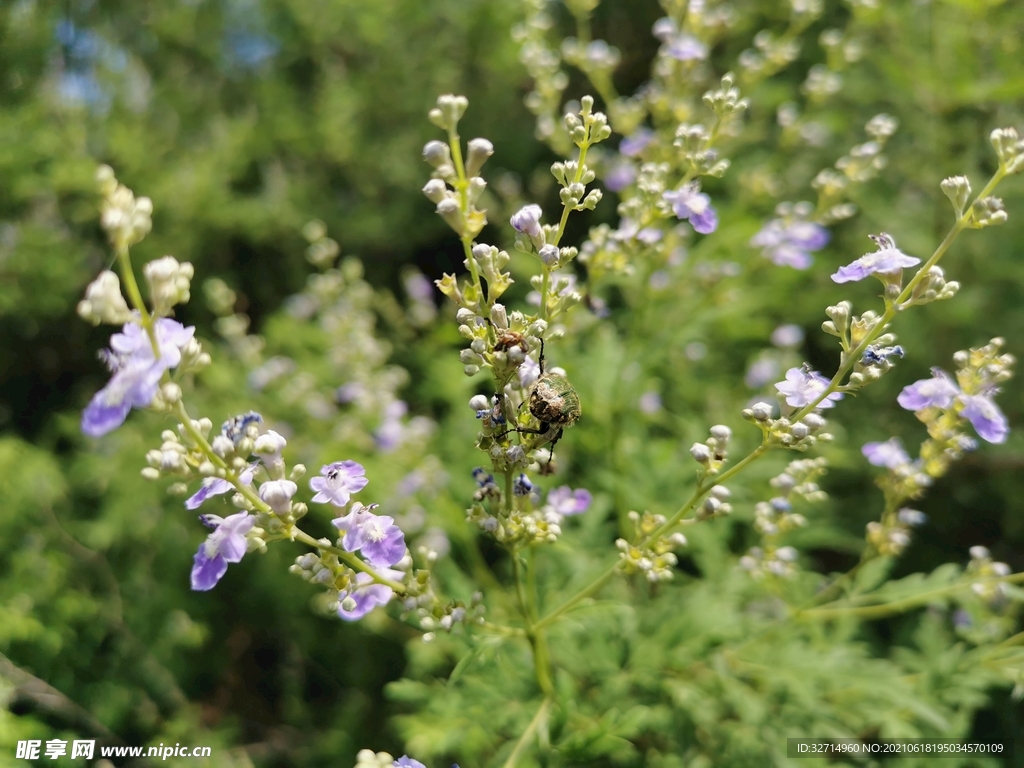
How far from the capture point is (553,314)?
182cm

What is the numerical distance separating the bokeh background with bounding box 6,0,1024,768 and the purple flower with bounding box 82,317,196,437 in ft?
5.25

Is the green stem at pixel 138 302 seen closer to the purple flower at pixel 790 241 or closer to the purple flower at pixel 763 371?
the purple flower at pixel 790 241

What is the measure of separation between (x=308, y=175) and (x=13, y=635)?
4.68 m

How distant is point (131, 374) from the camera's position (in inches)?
54.5

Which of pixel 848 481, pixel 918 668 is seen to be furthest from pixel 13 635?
pixel 848 481

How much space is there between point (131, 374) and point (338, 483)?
562 millimetres

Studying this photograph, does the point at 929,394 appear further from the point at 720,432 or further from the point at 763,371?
the point at 763,371

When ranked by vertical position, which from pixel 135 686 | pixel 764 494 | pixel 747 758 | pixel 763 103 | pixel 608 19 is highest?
pixel 608 19

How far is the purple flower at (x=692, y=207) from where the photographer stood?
2.26 meters

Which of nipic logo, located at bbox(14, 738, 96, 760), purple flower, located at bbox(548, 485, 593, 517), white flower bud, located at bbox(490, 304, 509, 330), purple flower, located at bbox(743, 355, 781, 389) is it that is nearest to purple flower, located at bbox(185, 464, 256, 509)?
white flower bud, located at bbox(490, 304, 509, 330)

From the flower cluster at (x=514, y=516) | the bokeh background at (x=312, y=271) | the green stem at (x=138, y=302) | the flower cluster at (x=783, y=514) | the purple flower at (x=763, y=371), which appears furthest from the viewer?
the purple flower at (x=763, y=371)

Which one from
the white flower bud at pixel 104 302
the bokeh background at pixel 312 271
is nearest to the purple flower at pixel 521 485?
the white flower bud at pixel 104 302

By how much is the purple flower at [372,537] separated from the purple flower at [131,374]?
20.9 inches

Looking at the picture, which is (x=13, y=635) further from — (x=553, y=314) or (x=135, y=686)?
(x=553, y=314)
